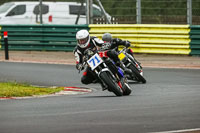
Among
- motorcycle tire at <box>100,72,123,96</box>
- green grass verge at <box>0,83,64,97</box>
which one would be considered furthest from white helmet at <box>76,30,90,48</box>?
green grass verge at <box>0,83,64,97</box>

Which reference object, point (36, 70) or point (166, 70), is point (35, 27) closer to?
point (36, 70)

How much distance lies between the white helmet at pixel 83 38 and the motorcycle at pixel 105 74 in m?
0.29

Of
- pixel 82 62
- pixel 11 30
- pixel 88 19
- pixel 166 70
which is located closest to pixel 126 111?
pixel 82 62

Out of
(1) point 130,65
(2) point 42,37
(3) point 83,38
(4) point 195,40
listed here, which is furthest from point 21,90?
(2) point 42,37

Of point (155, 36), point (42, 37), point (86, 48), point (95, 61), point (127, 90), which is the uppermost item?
point (86, 48)

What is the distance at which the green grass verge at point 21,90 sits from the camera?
12750 mm

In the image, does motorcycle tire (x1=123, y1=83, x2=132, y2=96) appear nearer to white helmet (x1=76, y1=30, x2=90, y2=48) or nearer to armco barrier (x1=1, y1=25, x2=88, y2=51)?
white helmet (x1=76, y1=30, x2=90, y2=48)

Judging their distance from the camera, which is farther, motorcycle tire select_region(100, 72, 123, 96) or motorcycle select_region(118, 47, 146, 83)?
motorcycle select_region(118, 47, 146, 83)

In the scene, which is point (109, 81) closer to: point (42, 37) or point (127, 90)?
point (127, 90)

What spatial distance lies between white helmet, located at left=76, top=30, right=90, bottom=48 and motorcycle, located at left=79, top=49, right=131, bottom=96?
29 cm

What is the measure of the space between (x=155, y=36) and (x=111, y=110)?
1194cm

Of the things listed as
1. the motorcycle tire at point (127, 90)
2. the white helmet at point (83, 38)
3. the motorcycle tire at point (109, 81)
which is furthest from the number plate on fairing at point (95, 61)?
the motorcycle tire at point (127, 90)

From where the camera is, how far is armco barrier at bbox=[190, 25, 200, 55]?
20.6 metres

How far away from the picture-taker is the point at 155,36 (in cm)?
2144
